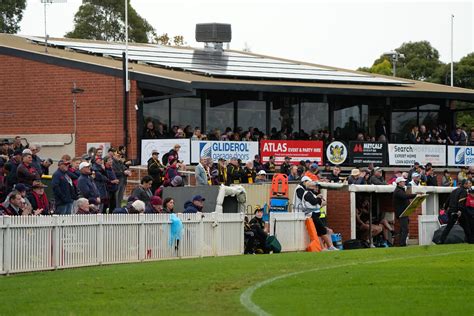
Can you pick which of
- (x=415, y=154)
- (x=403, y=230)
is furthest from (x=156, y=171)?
(x=415, y=154)

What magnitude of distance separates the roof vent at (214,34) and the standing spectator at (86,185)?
94.1 feet

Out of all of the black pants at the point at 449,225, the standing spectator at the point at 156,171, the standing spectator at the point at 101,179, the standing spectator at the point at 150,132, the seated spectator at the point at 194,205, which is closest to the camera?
the seated spectator at the point at 194,205

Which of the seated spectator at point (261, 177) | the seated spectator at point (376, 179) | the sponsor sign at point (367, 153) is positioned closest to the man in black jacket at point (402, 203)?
the seated spectator at point (376, 179)

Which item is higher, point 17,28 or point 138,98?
point 17,28

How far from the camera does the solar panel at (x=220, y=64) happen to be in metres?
42.5

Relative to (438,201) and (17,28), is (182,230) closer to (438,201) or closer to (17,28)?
(438,201)

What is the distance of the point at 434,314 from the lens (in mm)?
13672

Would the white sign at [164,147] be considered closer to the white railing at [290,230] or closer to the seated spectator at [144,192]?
the white railing at [290,230]

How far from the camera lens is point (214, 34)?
173 ft

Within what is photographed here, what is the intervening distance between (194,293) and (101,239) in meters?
5.69

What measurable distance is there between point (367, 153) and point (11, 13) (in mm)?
40312

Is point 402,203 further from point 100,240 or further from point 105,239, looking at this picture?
point 100,240

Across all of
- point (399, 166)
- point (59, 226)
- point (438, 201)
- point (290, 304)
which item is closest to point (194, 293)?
point (290, 304)

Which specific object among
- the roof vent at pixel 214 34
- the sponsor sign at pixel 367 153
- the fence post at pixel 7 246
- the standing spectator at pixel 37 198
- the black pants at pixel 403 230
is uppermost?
the roof vent at pixel 214 34
